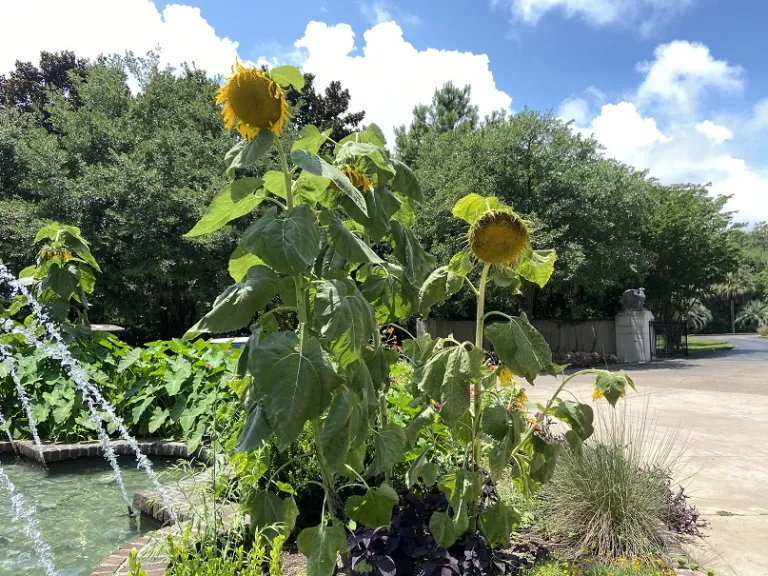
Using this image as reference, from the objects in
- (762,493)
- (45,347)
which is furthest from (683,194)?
(45,347)

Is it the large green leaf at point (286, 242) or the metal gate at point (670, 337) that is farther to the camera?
the metal gate at point (670, 337)

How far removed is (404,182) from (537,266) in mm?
626

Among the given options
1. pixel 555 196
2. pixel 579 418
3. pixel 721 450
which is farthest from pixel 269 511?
pixel 555 196

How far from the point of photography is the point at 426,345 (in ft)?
7.28

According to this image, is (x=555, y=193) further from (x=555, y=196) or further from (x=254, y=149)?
(x=254, y=149)

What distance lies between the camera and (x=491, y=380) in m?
2.14

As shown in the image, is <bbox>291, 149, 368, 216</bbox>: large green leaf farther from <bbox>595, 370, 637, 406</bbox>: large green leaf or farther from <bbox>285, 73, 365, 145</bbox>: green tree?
<bbox>285, 73, 365, 145</bbox>: green tree

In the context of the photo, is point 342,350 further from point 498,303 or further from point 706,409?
point 498,303

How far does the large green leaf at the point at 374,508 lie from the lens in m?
1.97

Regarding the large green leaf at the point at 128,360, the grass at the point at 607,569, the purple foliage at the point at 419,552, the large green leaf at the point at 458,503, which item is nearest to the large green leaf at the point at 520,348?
the large green leaf at the point at 458,503

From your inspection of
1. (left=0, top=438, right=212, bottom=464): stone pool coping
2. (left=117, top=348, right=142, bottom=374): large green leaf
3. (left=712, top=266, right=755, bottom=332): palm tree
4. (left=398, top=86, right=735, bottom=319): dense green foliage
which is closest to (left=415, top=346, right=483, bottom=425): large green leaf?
(left=0, top=438, right=212, bottom=464): stone pool coping

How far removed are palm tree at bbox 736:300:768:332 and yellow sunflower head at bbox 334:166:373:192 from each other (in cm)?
5076

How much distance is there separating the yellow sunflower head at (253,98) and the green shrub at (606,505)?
221 cm

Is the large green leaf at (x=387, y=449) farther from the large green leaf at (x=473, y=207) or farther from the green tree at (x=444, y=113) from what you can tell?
the green tree at (x=444, y=113)
